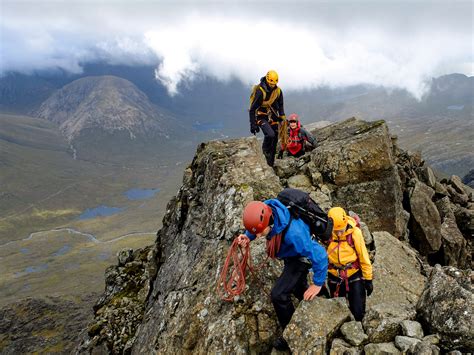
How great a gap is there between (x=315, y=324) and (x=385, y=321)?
2.22 m

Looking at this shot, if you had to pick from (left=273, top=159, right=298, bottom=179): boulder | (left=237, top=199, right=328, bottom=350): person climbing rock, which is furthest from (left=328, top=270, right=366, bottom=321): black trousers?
(left=273, top=159, right=298, bottom=179): boulder

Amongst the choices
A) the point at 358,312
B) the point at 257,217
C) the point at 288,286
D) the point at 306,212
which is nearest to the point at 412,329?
the point at 358,312

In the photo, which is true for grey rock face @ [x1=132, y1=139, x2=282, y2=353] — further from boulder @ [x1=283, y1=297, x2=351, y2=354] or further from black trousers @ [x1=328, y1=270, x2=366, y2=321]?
A: black trousers @ [x1=328, y1=270, x2=366, y2=321]

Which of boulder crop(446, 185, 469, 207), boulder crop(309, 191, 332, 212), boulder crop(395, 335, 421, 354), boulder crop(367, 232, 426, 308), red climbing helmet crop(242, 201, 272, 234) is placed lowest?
boulder crop(446, 185, 469, 207)

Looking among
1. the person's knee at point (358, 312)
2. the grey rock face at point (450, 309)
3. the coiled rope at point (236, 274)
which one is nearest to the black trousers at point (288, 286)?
the coiled rope at point (236, 274)

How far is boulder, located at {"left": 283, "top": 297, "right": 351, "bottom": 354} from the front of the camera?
1252 centimetres

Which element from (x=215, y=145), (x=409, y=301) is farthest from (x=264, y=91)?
(x=409, y=301)

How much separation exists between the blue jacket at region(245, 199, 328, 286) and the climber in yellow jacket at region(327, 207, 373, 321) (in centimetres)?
170

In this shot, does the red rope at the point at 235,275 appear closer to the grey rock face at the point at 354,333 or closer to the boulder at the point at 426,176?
the grey rock face at the point at 354,333

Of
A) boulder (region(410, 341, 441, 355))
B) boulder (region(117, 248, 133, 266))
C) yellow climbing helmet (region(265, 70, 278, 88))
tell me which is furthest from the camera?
boulder (region(117, 248, 133, 266))

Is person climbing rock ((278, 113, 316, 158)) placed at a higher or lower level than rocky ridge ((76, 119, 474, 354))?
higher

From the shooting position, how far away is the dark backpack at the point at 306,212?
42.8 ft

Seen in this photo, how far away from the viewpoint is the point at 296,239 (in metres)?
12.6

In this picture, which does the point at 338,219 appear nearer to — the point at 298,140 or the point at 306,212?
the point at 306,212
